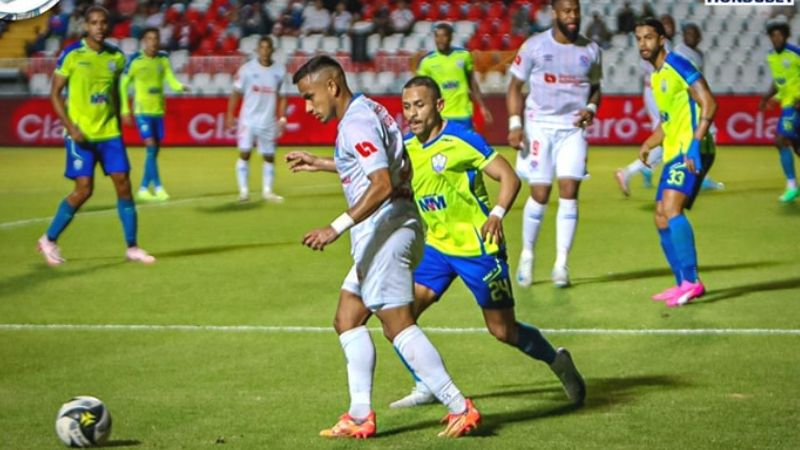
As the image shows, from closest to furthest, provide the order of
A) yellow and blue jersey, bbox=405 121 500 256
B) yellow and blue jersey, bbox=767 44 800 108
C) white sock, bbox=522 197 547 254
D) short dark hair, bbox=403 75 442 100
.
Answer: short dark hair, bbox=403 75 442 100 < yellow and blue jersey, bbox=405 121 500 256 < white sock, bbox=522 197 547 254 < yellow and blue jersey, bbox=767 44 800 108

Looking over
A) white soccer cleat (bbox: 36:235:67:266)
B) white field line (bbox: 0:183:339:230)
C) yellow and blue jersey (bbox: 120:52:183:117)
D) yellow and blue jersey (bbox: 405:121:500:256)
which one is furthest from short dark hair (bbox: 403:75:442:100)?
yellow and blue jersey (bbox: 120:52:183:117)

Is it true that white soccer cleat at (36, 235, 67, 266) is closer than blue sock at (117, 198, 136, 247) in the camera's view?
No

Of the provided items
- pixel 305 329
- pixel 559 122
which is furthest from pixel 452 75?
pixel 305 329

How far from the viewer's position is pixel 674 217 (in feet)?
37.5

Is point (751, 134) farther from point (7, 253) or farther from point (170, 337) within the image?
point (170, 337)

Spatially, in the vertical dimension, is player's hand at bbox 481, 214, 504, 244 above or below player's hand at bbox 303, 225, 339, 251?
below

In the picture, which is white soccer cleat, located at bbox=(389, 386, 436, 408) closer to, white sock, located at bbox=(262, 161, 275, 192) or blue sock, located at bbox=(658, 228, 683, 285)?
blue sock, located at bbox=(658, 228, 683, 285)

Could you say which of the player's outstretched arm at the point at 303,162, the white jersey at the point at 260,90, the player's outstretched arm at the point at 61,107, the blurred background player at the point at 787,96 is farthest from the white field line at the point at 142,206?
the player's outstretched arm at the point at 303,162

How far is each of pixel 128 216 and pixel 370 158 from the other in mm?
7529

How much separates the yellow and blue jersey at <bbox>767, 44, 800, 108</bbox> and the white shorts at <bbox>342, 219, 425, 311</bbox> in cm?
1376

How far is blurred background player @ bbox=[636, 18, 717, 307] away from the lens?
36.7ft

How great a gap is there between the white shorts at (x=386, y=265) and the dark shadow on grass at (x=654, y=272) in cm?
575

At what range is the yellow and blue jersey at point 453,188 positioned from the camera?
7.74 m

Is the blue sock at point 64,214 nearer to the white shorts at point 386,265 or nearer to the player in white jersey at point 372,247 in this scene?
the player in white jersey at point 372,247
